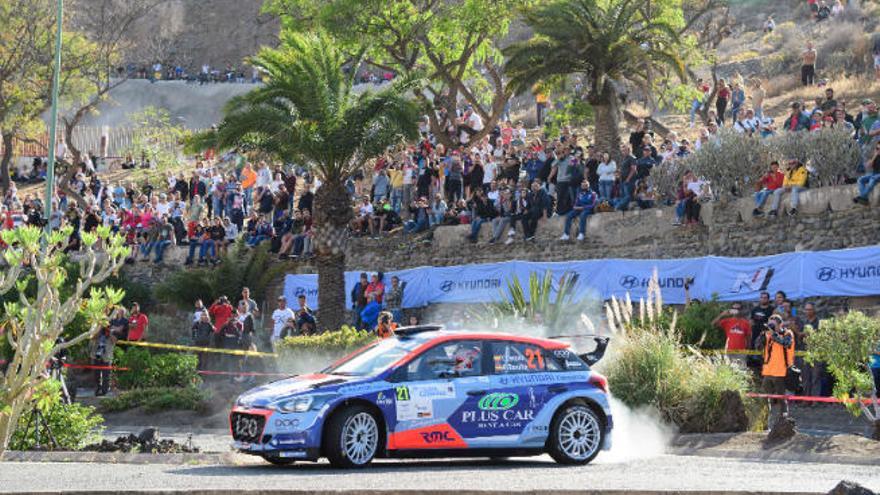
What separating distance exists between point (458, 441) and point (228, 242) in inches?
996

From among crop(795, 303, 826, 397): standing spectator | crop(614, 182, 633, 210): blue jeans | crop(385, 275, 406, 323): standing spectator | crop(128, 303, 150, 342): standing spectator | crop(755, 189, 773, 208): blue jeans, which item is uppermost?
crop(614, 182, 633, 210): blue jeans

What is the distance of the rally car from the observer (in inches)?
559

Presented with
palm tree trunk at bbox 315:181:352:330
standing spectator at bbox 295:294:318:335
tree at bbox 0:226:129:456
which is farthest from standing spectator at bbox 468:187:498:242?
tree at bbox 0:226:129:456

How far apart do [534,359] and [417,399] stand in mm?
1579

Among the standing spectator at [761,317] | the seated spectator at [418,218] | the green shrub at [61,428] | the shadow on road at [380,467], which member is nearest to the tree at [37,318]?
the shadow on road at [380,467]

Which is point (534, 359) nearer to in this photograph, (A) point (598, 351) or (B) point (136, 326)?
(A) point (598, 351)

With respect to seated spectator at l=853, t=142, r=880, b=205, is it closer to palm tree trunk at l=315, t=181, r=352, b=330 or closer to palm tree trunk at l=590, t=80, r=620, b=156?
palm tree trunk at l=590, t=80, r=620, b=156

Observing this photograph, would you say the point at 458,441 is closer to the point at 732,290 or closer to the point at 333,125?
the point at 732,290

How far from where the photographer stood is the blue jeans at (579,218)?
31.1 metres

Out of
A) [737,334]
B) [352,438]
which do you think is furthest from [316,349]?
[352,438]

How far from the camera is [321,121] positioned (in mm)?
30766

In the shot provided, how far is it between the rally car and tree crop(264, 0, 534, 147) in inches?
1035

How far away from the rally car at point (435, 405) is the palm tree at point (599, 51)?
66.6ft

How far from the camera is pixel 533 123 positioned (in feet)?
191
